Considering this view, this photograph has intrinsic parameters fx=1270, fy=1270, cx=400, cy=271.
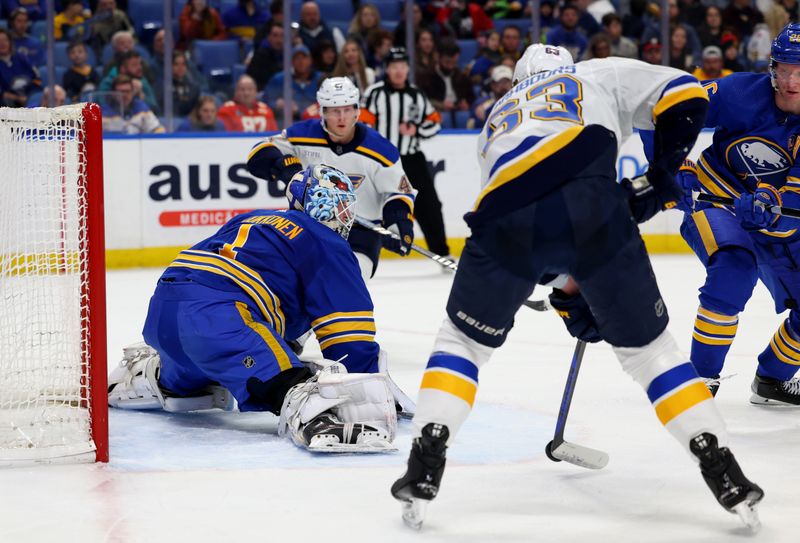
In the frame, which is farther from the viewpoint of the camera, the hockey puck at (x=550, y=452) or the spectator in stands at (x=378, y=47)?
the spectator in stands at (x=378, y=47)

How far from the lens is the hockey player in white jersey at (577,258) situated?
251 cm

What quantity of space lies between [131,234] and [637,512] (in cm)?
506

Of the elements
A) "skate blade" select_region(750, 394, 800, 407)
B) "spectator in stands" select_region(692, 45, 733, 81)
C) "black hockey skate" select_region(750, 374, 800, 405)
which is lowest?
"skate blade" select_region(750, 394, 800, 407)

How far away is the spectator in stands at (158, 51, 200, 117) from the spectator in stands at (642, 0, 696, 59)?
9.72 ft

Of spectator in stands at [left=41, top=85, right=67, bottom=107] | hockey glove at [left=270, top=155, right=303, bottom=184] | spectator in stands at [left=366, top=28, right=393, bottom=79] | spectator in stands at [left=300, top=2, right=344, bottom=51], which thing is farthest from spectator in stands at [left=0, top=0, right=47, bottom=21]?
hockey glove at [left=270, top=155, right=303, bottom=184]

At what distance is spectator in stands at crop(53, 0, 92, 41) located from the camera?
24.3 feet

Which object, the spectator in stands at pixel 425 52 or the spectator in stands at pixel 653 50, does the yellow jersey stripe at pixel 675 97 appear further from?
the spectator in stands at pixel 653 50

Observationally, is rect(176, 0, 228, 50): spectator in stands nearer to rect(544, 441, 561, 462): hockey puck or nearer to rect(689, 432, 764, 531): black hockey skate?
rect(544, 441, 561, 462): hockey puck

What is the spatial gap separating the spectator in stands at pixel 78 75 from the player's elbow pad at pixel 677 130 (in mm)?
5287

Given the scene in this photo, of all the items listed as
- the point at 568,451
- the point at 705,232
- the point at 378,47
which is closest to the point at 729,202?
the point at 705,232

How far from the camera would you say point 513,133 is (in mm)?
2600

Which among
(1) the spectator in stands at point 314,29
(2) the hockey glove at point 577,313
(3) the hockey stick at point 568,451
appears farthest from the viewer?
(1) the spectator in stands at point 314,29

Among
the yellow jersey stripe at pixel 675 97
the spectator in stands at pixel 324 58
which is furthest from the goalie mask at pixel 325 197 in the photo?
the spectator in stands at pixel 324 58

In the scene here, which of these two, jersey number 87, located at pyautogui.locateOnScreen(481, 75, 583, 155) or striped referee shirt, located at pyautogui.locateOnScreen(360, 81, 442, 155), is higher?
jersey number 87, located at pyautogui.locateOnScreen(481, 75, 583, 155)
